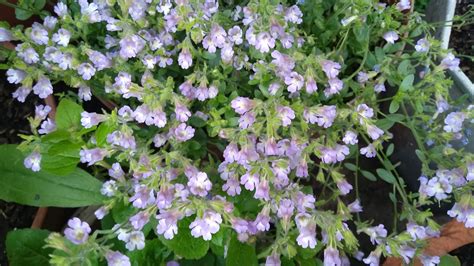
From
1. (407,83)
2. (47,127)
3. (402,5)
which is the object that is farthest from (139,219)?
(402,5)

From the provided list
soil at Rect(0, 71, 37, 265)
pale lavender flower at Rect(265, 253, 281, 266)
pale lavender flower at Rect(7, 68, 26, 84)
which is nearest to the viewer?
pale lavender flower at Rect(265, 253, 281, 266)

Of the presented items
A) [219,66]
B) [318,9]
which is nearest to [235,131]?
[219,66]

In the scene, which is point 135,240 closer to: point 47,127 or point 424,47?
point 47,127

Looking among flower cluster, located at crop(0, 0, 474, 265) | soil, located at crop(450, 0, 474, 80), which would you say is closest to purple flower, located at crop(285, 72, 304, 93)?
flower cluster, located at crop(0, 0, 474, 265)

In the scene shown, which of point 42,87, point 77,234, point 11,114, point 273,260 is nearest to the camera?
point 77,234

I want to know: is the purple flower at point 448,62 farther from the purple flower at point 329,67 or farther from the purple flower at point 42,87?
the purple flower at point 42,87

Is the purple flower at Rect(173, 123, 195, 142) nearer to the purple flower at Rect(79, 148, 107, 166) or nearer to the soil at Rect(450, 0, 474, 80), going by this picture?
the purple flower at Rect(79, 148, 107, 166)
